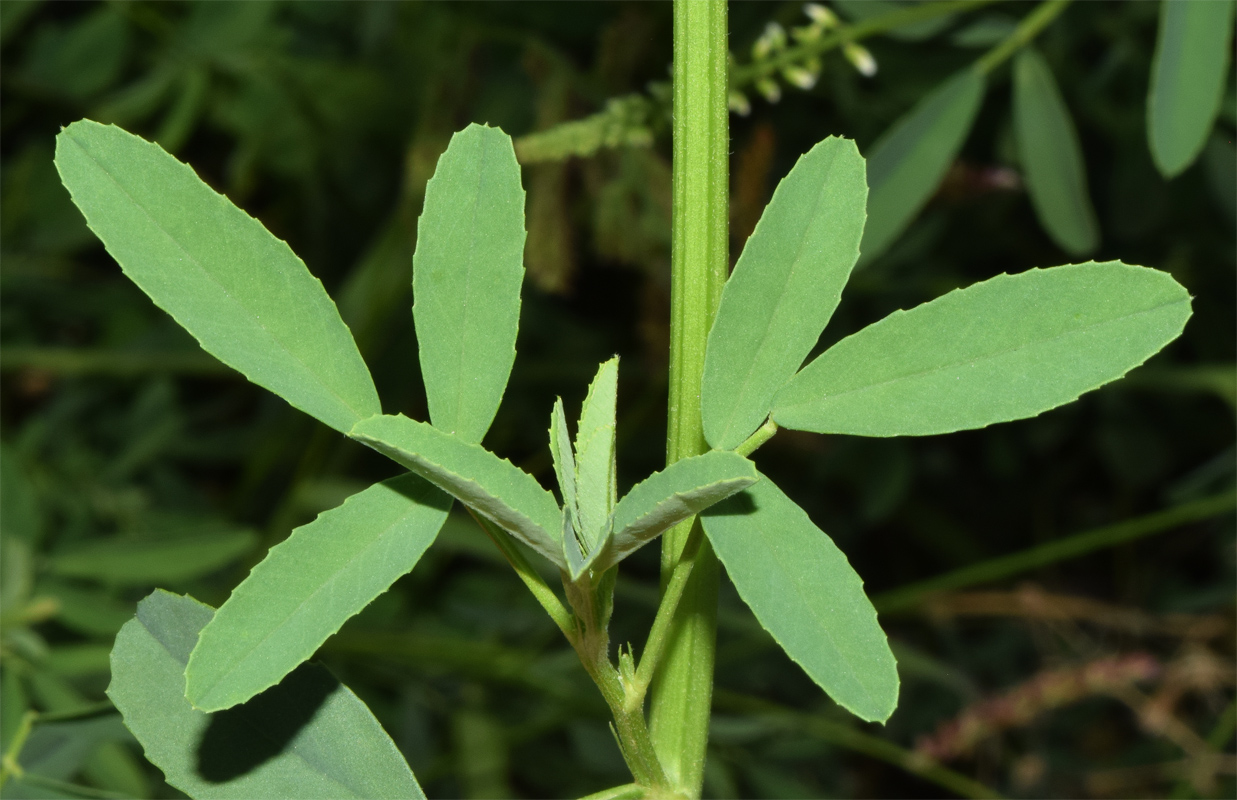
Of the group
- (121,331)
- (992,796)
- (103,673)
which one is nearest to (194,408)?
(121,331)

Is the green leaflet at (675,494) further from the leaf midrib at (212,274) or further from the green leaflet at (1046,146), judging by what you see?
the green leaflet at (1046,146)

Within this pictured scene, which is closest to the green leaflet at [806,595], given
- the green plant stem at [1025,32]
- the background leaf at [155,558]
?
the green plant stem at [1025,32]

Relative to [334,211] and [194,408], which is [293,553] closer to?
Result: [334,211]

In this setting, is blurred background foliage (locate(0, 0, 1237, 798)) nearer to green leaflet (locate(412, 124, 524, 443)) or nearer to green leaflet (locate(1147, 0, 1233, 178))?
green leaflet (locate(1147, 0, 1233, 178))

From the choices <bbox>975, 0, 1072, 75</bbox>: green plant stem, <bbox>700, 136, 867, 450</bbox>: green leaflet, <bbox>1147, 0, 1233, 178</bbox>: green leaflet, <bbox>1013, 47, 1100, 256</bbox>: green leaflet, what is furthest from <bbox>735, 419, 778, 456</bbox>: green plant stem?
<bbox>1013, 47, 1100, 256</bbox>: green leaflet

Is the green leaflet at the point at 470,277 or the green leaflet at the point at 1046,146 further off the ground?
the green leaflet at the point at 470,277
